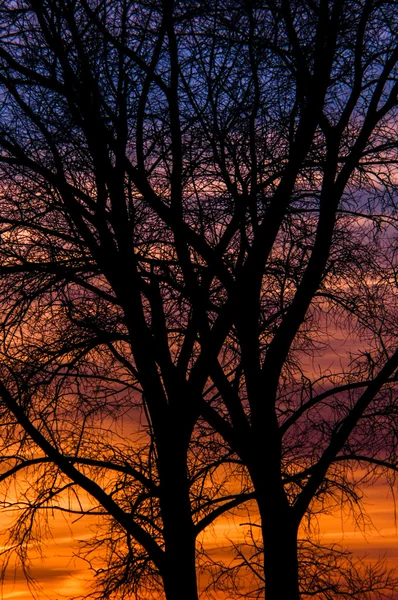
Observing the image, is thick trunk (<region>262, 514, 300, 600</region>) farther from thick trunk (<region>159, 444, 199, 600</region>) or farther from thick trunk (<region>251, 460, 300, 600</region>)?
thick trunk (<region>159, 444, 199, 600</region>)

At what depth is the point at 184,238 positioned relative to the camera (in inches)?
380

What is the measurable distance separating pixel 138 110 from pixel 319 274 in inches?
121

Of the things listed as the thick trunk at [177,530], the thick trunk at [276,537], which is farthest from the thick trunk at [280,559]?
the thick trunk at [177,530]

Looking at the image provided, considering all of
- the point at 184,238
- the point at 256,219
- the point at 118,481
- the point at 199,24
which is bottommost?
the point at 118,481

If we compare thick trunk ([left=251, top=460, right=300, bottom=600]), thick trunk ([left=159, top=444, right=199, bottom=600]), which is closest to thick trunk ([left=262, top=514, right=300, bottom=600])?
thick trunk ([left=251, top=460, right=300, bottom=600])

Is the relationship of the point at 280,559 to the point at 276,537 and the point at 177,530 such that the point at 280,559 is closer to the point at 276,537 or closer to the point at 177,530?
the point at 276,537

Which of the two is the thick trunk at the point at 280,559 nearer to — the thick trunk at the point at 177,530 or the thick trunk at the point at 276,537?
the thick trunk at the point at 276,537

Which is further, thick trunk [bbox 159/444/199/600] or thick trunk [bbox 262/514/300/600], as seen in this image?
thick trunk [bbox 159/444/199/600]

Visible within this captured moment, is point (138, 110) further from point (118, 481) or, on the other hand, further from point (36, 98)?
point (118, 481)

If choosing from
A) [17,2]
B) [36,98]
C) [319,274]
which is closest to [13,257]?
[36,98]

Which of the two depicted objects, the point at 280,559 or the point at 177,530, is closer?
the point at 280,559

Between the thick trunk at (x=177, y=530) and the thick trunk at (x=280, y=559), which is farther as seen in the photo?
the thick trunk at (x=177, y=530)

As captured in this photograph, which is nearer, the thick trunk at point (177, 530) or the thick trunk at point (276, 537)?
the thick trunk at point (276, 537)

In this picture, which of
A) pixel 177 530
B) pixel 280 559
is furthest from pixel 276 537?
pixel 177 530
